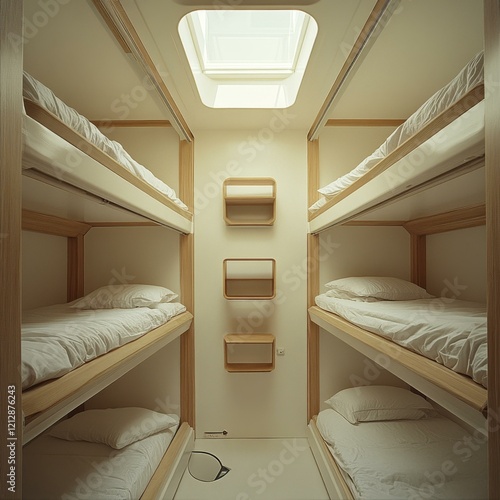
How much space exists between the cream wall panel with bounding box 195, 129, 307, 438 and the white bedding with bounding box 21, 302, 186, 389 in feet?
2.62

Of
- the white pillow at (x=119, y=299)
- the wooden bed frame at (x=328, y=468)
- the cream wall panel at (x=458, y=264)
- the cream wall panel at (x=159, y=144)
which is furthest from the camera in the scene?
the cream wall panel at (x=159, y=144)

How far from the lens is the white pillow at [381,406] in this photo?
2.03 m

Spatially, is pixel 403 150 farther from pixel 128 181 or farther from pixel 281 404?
pixel 281 404

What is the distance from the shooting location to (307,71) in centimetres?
175

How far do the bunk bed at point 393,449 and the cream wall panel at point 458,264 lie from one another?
2.40ft

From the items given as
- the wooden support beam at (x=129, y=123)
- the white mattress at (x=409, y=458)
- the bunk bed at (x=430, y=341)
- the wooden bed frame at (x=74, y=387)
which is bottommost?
the white mattress at (x=409, y=458)

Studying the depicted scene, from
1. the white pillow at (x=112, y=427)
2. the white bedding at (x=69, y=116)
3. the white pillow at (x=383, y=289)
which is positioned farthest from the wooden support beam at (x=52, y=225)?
the white pillow at (x=383, y=289)

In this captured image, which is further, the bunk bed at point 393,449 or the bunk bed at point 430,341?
the bunk bed at point 393,449

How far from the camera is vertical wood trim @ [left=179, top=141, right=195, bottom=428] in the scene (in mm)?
2469

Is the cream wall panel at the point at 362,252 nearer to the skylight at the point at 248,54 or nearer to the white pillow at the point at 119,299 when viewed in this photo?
the skylight at the point at 248,54

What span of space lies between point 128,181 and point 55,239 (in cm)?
128

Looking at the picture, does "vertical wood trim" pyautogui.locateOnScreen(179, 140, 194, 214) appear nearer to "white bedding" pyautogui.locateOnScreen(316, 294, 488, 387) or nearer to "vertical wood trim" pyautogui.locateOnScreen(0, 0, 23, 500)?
"white bedding" pyautogui.locateOnScreen(316, 294, 488, 387)

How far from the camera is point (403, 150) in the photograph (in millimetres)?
1134

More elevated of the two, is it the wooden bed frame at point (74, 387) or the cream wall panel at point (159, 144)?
the cream wall panel at point (159, 144)
